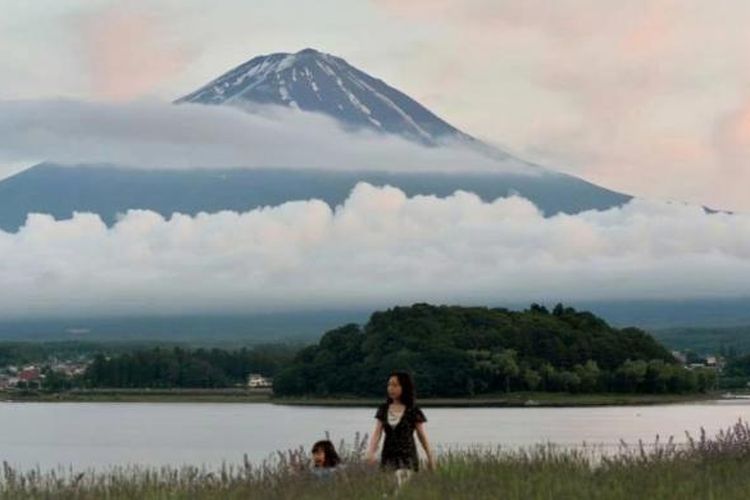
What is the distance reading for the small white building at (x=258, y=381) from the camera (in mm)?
131250

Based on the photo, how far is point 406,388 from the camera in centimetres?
1338

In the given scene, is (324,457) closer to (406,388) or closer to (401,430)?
(401,430)

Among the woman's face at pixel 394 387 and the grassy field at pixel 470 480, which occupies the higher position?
the woman's face at pixel 394 387

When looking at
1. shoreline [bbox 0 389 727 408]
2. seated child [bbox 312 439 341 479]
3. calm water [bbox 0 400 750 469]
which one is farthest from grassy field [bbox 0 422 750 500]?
shoreline [bbox 0 389 727 408]

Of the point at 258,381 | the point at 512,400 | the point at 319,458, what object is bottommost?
the point at 319,458

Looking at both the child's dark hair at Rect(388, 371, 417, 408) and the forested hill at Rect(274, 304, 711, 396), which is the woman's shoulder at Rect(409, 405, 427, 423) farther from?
the forested hill at Rect(274, 304, 711, 396)

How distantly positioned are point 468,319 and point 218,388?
1250 inches

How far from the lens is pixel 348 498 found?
38.9 feet

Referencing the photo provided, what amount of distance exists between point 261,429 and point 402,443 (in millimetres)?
57441

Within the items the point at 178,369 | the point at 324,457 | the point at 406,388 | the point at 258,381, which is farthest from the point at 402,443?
the point at 258,381

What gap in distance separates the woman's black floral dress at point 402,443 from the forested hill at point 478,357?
8276cm

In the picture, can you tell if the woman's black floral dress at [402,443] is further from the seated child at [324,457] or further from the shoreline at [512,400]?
the shoreline at [512,400]

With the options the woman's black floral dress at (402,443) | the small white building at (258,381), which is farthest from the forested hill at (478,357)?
the woman's black floral dress at (402,443)

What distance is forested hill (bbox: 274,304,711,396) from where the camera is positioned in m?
99.1
